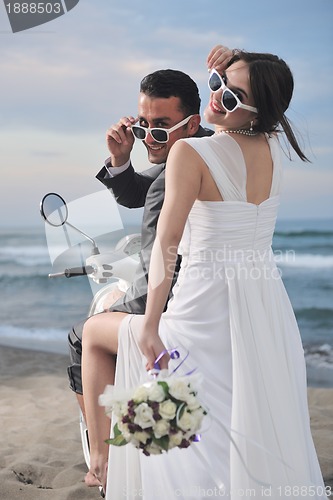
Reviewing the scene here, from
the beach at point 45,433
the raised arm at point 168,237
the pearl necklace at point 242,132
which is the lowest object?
the beach at point 45,433

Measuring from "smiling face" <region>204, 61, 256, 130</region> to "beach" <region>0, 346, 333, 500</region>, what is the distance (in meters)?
2.07

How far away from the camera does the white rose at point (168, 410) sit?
6.91 ft

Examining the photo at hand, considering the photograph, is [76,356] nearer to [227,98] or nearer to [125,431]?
[125,431]

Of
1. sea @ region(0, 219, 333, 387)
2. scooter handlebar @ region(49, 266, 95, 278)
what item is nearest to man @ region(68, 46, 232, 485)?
scooter handlebar @ region(49, 266, 95, 278)

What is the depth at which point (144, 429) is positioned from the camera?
7.03 ft

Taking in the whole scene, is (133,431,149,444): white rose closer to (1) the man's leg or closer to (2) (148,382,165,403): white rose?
(2) (148,382,165,403): white rose

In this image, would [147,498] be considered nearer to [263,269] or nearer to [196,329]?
[196,329]

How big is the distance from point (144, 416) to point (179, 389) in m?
0.12

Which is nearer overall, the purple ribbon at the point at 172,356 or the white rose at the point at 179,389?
the white rose at the point at 179,389

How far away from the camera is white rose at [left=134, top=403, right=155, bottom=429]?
2111 millimetres

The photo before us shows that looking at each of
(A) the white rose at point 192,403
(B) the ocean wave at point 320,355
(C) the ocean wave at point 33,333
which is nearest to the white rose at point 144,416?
(A) the white rose at point 192,403

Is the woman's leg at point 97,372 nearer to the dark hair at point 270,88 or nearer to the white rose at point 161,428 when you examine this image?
the white rose at point 161,428

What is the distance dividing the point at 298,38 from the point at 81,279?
6.35 metres

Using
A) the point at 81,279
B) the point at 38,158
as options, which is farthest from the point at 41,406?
the point at 38,158
